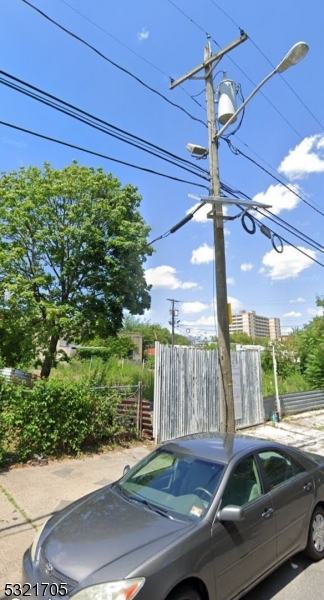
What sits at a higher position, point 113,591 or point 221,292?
point 221,292

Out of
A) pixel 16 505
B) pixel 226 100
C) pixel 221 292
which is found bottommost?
pixel 16 505

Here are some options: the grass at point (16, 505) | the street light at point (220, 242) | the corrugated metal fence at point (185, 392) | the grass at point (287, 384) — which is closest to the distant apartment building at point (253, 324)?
the grass at point (287, 384)

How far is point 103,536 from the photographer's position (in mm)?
2611

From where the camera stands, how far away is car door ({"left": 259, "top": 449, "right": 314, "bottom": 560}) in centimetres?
336

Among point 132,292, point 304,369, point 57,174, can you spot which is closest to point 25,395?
point 132,292

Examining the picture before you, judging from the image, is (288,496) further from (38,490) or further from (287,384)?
(287,384)

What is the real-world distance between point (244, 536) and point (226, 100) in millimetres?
7687

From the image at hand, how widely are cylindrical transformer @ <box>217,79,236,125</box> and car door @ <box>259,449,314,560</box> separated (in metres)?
6.62

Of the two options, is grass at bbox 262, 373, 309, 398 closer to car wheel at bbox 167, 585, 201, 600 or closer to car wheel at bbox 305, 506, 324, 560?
car wheel at bbox 305, 506, 324, 560

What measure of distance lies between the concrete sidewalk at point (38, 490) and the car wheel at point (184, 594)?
67.6 inches

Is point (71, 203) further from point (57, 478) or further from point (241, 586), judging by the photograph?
point (241, 586)

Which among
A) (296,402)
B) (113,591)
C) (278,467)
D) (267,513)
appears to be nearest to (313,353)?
(296,402)

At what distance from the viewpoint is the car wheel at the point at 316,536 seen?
12.4 ft

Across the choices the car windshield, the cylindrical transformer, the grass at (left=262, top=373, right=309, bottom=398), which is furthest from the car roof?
the grass at (left=262, top=373, right=309, bottom=398)
